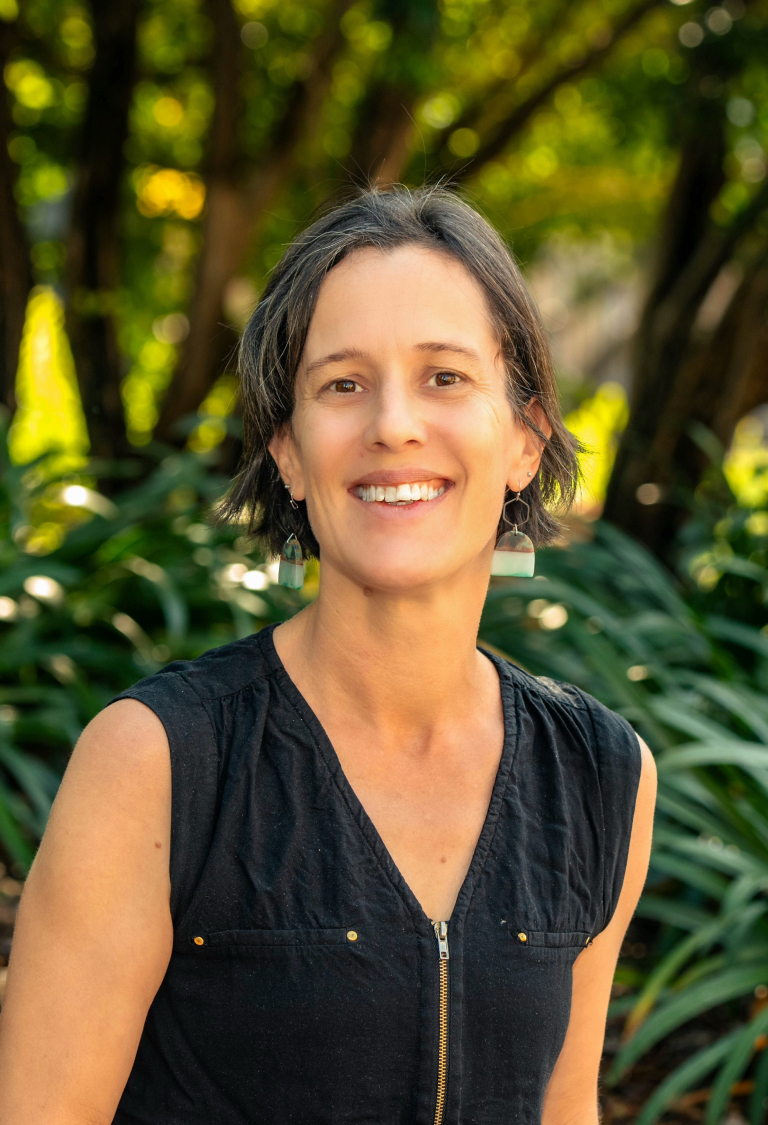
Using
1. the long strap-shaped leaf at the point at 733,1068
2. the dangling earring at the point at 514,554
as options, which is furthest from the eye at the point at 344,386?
the long strap-shaped leaf at the point at 733,1068

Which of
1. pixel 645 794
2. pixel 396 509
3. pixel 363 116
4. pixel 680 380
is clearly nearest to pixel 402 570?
pixel 396 509

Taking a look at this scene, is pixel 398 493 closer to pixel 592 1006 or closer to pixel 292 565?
pixel 292 565

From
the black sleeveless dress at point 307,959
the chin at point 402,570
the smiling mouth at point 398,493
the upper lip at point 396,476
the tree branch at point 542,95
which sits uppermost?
the tree branch at point 542,95

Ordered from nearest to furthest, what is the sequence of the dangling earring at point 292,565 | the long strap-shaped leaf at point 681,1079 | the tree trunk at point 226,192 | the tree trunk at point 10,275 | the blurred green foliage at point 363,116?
the dangling earring at point 292,565 < the long strap-shaped leaf at point 681,1079 < the blurred green foliage at point 363,116 < the tree trunk at point 226,192 < the tree trunk at point 10,275

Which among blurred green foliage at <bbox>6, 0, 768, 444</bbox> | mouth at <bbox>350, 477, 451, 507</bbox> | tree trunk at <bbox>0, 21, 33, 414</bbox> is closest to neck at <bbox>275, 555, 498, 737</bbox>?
mouth at <bbox>350, 477, 451, 507</bbox>

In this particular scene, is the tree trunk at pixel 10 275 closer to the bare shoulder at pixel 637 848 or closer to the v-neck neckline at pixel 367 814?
the v-neck neckline at pixel 367 814

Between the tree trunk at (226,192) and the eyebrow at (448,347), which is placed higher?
the tree trunk at (226,192)

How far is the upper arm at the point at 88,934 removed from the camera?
128 centimetres

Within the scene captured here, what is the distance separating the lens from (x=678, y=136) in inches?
185

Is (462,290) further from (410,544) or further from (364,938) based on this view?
(364,938)

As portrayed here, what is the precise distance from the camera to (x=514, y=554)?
1.77 meters

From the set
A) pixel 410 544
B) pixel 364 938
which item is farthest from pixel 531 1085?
pixel 410 544

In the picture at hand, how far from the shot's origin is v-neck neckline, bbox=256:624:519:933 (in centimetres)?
141

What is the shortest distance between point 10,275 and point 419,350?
4488 mm
